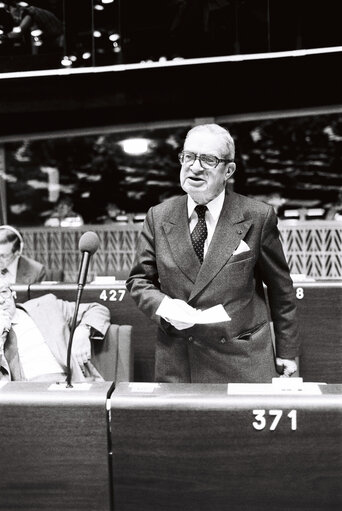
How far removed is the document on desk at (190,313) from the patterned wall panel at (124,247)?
4.81 m

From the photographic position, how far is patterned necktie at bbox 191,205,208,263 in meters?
1.86

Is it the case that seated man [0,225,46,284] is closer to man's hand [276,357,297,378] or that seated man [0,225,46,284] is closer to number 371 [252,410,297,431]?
man's hand [276,357,297,378]

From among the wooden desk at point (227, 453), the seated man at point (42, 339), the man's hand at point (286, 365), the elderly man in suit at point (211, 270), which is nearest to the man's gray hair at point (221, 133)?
the elderly man in suit at point (211, 270)

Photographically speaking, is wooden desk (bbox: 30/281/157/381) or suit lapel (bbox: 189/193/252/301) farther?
wooden desk (bbox: 30/281/157/381)

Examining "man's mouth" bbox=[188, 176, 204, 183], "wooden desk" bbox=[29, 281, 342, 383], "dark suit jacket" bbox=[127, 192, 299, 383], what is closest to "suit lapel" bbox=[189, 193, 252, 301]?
"dark suit jacket" bbox=[127, 192, 299, 383]

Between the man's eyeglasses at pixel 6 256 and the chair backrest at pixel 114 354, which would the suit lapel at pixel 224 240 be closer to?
the chair backrest at pixel 114 354

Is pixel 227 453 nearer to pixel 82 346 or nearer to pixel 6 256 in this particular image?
pixel 82 346

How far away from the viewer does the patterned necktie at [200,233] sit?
1.86 m

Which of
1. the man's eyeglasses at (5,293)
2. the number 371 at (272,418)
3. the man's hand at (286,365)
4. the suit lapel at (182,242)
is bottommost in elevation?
the man's hand at (286,365)

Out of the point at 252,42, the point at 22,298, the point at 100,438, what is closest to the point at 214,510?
the point at 100,438

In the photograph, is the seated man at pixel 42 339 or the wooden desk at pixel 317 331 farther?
the wooden desk at pixel 317 331

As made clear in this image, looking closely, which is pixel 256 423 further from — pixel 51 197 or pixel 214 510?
pixel 51 197

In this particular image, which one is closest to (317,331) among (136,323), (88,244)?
(136,323)

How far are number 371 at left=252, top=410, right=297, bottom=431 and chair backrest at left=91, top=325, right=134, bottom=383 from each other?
4.96 feet
